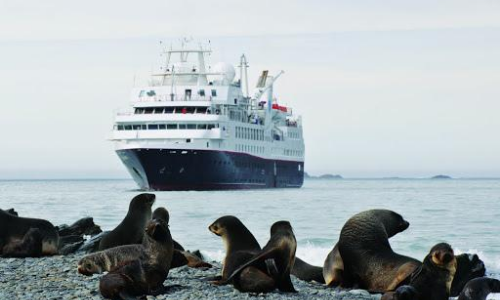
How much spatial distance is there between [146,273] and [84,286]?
59cm

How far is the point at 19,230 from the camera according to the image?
1133 centimetres

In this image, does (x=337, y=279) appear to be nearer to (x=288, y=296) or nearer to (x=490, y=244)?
(x=288, y=296)

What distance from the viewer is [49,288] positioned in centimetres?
834

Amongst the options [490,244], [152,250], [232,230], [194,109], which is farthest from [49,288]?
[194,109]

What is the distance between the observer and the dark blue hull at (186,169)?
5197cm

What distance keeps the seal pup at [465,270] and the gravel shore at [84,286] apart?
63.3 inches

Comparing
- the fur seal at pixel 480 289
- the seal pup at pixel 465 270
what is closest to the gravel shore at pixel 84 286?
the fur seal at pixel 480 289

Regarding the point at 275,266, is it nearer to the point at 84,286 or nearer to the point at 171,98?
the point at 84,286

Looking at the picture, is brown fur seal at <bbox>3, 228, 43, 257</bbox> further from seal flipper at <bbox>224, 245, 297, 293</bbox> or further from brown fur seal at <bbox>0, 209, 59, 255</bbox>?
seal flipper at <bbox>224, 245, 297, 293</bbox>

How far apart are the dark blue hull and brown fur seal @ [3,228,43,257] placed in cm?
4052

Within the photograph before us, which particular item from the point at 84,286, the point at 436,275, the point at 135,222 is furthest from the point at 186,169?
the point at 436,275

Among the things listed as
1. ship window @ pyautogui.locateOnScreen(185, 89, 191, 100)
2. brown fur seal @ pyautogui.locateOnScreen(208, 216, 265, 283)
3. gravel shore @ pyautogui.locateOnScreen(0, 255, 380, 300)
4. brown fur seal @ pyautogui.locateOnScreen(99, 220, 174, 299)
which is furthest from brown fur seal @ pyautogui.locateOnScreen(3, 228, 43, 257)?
ship window @ pyautogui.locateOnScreen(185, 89, 191, 100)

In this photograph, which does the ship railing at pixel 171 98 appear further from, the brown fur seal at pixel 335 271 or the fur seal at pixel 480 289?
the fur seal at pixel 480 289

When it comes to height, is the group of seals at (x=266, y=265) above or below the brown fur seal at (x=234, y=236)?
below
